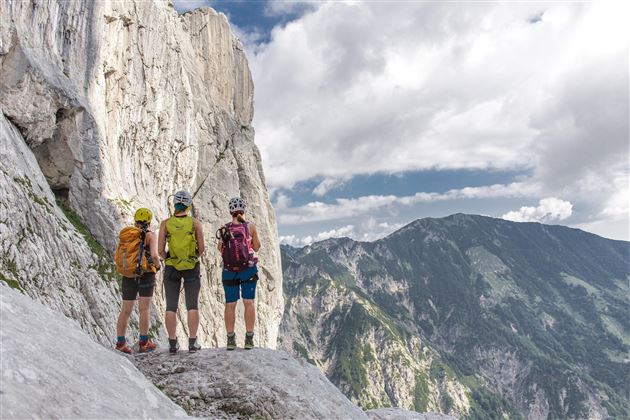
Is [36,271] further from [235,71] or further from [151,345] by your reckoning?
[235,71]

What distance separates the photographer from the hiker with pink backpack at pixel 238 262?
1286 cm

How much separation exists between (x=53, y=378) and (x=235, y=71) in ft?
→ 291

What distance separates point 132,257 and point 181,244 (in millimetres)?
1665

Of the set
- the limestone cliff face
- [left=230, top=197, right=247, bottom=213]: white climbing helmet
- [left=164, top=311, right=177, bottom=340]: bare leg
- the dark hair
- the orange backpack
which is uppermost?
the limestone cliff face

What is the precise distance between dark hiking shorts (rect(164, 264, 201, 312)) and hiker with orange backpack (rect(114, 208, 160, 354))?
2.03 ft

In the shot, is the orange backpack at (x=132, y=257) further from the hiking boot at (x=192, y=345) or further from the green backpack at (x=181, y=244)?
the hiking boot at (x=192, y=345)

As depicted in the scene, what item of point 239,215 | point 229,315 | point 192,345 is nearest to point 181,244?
point 239,215

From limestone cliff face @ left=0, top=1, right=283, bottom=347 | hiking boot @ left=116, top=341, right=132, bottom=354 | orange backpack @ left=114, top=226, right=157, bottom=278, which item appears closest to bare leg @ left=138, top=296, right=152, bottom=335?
hiking boot @ left=116, top=341, right=132, bottom=354

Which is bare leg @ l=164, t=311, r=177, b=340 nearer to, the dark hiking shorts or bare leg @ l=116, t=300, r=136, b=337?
the dark hiking shorts

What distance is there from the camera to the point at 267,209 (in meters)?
87.6

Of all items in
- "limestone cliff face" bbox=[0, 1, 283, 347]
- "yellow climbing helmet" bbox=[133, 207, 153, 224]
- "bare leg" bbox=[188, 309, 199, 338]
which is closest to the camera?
"yellow climbing helmet" bbox=[133, 207, 153, 224]

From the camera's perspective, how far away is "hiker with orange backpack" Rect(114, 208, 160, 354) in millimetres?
13039

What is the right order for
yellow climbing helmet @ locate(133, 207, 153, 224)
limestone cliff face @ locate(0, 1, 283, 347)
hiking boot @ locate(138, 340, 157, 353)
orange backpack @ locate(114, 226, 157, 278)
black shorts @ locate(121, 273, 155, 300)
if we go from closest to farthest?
orange backpack @ locate(114, 226, 157, 278), yellow climbing helmet @ locate(133, 207, 153, 224), black shorts @ locate(121, 273, 155, 300), hiking boot @ locate(138, 340, 157, 353), limestone cliff face @ locate(0, 1, 283, 347)

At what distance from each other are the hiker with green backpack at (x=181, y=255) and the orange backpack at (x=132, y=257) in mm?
569
